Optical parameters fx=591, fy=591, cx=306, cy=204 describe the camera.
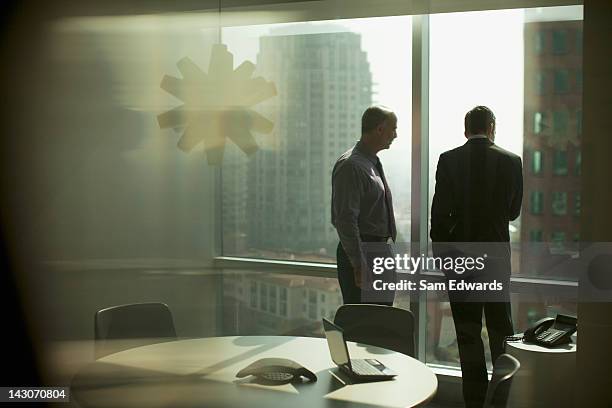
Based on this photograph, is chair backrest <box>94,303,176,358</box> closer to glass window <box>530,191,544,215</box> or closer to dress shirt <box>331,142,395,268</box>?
dress shirt <box>331,142,395,268</box>

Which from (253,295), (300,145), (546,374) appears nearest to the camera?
(546,374)

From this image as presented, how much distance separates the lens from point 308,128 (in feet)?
9.94

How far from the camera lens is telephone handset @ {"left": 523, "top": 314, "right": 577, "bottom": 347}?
2664 mm

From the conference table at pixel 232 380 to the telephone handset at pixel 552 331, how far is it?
3.07ft

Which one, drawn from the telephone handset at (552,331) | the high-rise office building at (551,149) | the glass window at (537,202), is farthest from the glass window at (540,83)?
the telephone handset at (552,331)

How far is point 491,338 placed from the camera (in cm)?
295

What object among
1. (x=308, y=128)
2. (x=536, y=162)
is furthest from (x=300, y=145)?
(x=536, y=162)

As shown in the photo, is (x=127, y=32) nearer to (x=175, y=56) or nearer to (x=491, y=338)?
(x=175, y=56)

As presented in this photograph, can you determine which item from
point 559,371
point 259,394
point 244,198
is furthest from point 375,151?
point 259,394

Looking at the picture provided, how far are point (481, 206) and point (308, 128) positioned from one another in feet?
3.08

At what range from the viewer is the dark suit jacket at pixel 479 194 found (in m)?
2.80

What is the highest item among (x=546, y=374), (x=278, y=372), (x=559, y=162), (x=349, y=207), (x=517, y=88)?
(x=517, y=88)

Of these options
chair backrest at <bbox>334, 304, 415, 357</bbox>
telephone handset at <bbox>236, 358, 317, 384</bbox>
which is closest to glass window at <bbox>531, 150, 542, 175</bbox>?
chair backrest at <bbox>334, 304, 415, 357</bbox>

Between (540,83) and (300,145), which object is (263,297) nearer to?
(300,145)
